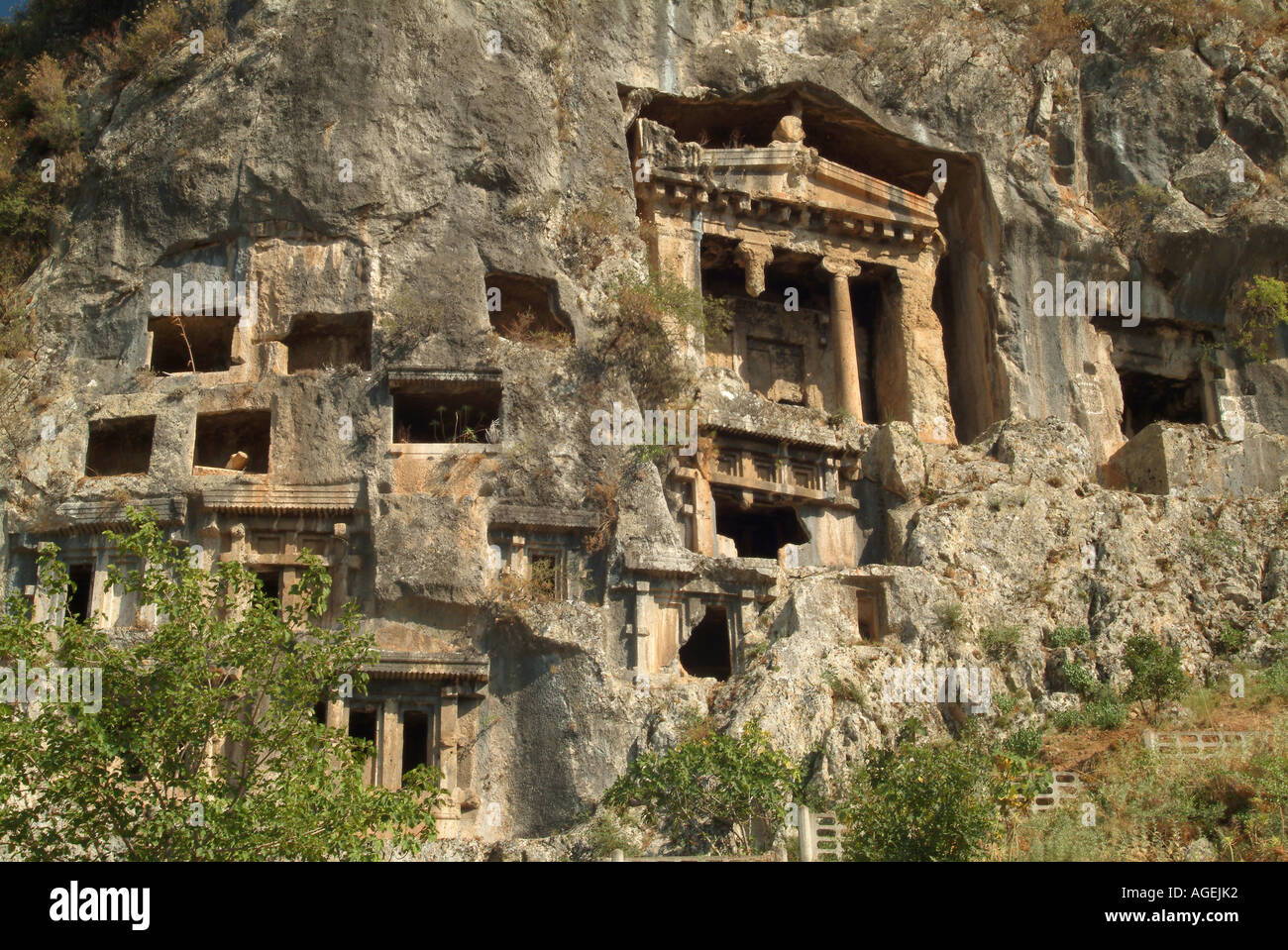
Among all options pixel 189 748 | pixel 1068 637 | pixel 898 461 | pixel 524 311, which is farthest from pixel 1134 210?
pixel 189 748

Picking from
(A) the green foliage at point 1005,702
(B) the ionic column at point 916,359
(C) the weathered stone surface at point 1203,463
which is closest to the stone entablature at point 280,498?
(A) the green foliage at point 1005,702

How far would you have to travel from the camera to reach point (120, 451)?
24.0 m

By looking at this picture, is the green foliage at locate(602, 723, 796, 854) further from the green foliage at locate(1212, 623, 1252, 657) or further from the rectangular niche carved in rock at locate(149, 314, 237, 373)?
the rectangular niche carved in rock at locate(149, 314, 237, 373)

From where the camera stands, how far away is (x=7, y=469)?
22359 millimetres

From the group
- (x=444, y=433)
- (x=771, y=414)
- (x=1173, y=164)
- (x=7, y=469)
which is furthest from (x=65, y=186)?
(x=1173, y=164)

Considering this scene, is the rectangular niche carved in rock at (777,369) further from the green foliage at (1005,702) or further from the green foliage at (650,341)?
the green foliage at (1005,702)

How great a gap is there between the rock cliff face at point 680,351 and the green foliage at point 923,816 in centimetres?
282

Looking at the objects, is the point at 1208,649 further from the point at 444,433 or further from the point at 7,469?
the point at 7,469

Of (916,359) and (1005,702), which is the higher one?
(916,359)

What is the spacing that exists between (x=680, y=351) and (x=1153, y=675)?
9340 mm

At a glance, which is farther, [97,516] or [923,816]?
[97,516]

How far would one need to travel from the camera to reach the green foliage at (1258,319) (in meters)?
29.7

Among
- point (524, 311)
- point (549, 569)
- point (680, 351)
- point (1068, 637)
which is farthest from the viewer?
point (680, 351)

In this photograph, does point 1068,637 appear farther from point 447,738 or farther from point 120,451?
point 120,451
